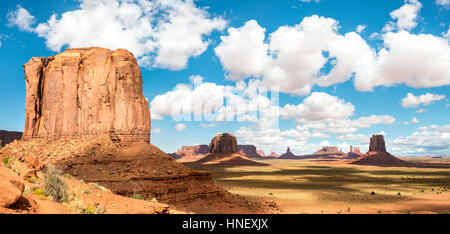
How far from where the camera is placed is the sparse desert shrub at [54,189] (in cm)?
919

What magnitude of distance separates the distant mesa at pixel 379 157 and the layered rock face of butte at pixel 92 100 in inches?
5778

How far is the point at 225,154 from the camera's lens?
159 m

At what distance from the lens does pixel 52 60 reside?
3722 centimetres

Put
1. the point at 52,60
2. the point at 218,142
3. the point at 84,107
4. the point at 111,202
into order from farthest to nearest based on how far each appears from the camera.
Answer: the point at 218,142 → the point at 52,60 → the point at 84,107 → the point at 111,202

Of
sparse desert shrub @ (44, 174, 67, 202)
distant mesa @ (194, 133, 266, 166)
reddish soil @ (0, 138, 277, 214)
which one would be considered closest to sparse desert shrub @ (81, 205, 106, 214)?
sparse desert shrub @ (44, 174, 67, 202)

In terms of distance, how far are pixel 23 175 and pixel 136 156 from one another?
19674 mm

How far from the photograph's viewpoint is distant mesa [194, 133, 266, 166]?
151125 mm

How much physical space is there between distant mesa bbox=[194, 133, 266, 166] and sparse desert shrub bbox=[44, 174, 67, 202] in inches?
5536

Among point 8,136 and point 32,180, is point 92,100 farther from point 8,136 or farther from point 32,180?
point 8,136

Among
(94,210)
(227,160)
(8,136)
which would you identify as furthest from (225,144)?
(94,210)

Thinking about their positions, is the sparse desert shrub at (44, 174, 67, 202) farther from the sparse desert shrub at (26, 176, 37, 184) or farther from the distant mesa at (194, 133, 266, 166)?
the distant mesa at (194, 133, 266, 166)

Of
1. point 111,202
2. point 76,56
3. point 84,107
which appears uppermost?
point 76,56
